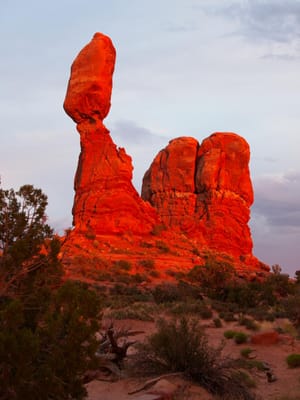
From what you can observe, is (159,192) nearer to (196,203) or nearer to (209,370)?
(196,203)

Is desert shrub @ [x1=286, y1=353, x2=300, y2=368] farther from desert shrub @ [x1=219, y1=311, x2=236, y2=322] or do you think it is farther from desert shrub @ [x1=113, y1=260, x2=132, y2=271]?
desert shrub @ [x1=113, y1=260, x2=132, y2=271]

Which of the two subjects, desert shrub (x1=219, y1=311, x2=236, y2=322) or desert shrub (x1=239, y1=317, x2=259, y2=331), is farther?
desert shrub (x1=219, y1=311, x2=236, y2=322)

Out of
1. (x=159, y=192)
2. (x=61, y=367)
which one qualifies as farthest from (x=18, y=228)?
(x=159, y=192)

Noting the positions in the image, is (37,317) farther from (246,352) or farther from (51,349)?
(246,352)

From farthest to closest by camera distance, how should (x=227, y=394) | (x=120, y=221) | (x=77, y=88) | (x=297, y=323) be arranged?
(x=77, y=88) < (x=120, y=221) < (x=297, y=323) < (x=227, y=394)

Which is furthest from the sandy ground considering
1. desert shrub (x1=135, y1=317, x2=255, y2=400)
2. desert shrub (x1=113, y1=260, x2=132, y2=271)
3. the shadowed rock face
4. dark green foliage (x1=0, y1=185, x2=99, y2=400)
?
desert shrub (x1=113, y1=260, x2=132, y2=271)

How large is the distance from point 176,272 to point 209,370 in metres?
27.3

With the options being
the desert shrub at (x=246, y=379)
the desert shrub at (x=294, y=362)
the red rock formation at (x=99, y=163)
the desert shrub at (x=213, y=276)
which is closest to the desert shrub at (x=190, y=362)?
the desert shrub at (x=246, y=379)

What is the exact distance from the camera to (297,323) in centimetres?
1432

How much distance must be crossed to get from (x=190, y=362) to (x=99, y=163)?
34748 mm

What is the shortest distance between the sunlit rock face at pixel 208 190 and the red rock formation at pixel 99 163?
8144mm

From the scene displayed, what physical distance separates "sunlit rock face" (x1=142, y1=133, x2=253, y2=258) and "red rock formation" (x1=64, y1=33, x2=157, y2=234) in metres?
8.14

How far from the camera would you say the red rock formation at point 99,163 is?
40.5 metres

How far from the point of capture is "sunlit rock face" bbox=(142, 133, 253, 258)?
165ft
